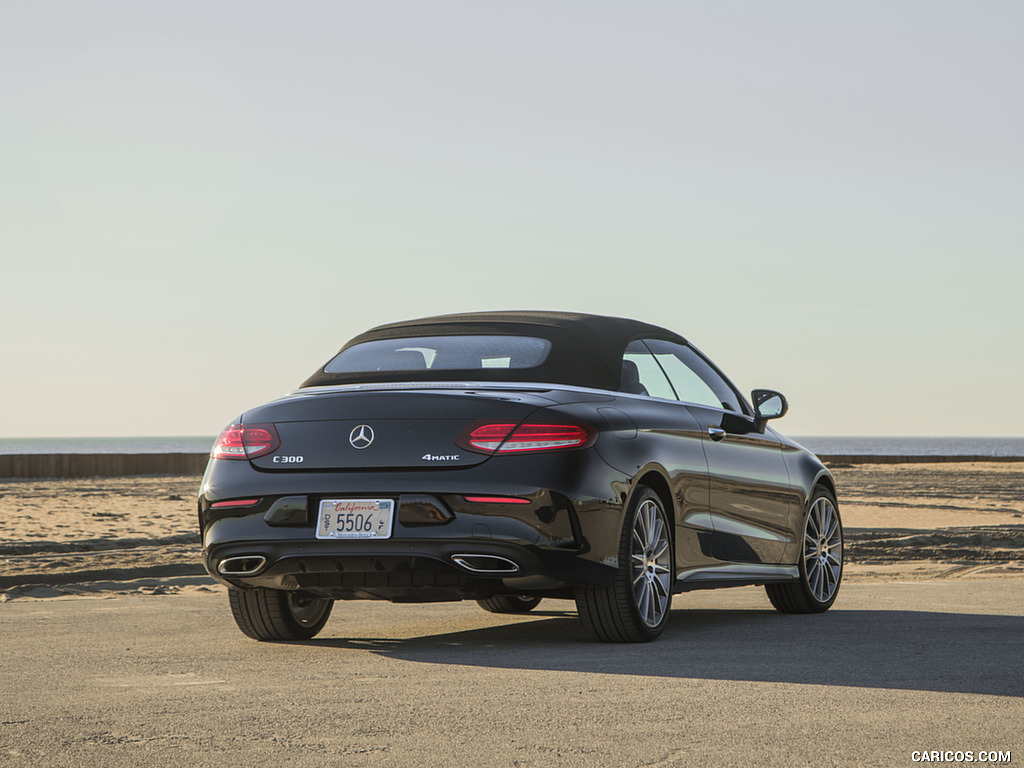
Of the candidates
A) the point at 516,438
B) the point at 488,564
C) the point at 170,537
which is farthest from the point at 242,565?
the point at 170,537

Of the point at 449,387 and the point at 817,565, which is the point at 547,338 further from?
the point at 817,565

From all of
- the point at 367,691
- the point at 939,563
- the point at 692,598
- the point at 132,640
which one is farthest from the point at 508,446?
the point at 939,563

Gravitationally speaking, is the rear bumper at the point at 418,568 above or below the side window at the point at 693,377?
below

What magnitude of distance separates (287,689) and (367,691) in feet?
1.08

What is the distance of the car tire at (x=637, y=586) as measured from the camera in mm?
6488

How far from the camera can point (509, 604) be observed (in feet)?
28.5

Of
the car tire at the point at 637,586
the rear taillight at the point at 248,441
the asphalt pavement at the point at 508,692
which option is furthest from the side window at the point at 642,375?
the rear taillight at the point at 248,441

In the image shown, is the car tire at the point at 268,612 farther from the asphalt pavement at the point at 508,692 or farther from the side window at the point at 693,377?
the side window at the point at 693,377

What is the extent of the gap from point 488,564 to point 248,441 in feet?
4.29

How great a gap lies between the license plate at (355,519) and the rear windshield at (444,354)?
95cm

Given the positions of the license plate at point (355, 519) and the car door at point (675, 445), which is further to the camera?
the car door at point (675, 445)

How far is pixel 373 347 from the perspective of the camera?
7230mm

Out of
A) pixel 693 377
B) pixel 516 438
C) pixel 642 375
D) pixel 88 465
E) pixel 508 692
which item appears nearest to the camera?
pixel 508 692

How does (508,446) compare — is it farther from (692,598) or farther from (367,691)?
(692,598)
